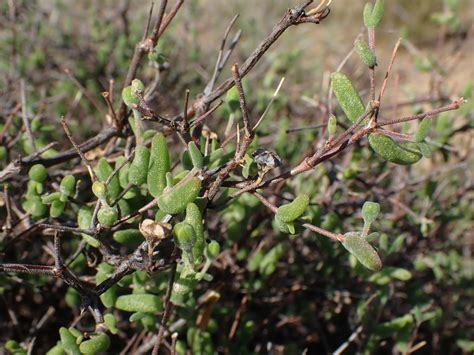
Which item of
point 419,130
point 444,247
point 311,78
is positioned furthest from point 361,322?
point 311,78

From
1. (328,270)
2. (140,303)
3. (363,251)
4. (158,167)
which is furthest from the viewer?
(328,270)

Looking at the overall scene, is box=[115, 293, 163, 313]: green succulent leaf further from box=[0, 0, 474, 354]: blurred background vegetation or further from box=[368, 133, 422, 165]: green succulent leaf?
box=[368, 133, 422, 165]: green succulent leaf

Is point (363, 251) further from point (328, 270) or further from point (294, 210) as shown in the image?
point (328, 270)

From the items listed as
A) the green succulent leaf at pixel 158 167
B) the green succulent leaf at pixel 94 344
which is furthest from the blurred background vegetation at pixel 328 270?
the green succulent leaf at pixel 158 167

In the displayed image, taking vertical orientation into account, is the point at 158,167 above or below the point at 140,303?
above

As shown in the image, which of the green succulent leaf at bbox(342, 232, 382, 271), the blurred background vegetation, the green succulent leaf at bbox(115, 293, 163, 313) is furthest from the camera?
the blurred background vegetation

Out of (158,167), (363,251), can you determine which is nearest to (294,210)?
(363,251)

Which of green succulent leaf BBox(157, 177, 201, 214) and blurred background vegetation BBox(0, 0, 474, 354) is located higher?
green succulent leaf BBox(157, 177, 201, 214)

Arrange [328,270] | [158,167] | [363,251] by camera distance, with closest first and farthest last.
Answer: [363,251] < [158,167] < [328,270]

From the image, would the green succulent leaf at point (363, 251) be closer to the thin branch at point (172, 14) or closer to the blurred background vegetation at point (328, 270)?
the blurred background vegetation at point (328, 270)

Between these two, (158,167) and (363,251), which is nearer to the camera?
(363,251)

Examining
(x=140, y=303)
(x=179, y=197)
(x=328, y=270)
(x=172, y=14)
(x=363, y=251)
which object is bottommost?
(x=328, y=270)

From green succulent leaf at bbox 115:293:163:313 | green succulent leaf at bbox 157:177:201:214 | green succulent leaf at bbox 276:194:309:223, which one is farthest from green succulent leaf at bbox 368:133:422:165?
green succulent leaf at bbox 115:293:163:313
